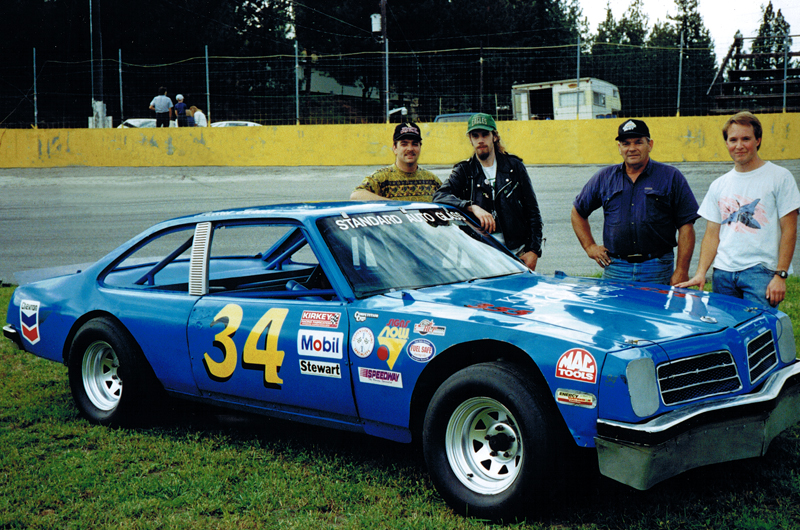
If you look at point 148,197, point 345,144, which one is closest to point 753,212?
point 345,144

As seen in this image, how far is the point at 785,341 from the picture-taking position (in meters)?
3.52

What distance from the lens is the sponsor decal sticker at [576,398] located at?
2.75 metres

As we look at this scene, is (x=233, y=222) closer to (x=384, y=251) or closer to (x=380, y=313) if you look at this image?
(x=384, y=251)

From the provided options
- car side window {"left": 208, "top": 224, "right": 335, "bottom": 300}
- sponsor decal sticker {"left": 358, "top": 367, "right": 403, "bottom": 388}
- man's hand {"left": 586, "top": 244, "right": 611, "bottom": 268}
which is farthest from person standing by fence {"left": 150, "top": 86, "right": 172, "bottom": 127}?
sponsor decal sticker {"left": 358, "top": 367, "right": 403, "bottom": 388}

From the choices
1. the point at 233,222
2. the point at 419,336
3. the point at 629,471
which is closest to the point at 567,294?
the point at 419,336

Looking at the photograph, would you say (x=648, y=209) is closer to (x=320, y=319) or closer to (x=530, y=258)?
(x=530, y=258)

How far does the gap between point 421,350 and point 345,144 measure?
13.4 metres

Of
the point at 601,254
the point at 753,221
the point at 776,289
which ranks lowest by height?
the point at 776,289

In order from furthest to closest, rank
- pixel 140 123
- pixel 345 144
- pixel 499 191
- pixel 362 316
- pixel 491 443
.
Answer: pixel 140 123 < pixel 345 144 < pixel 499 191 < pixel 362 316 < pixel 491 443

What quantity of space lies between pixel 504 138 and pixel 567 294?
12.5 metres

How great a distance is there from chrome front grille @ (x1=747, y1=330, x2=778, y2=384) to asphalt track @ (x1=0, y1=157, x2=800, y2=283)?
6.33m

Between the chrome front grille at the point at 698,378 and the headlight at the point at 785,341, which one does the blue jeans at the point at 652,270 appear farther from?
the chrome front grille at the point at 698,378

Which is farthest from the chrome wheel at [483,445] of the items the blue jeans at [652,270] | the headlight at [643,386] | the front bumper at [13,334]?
the front bumper at [13,334]

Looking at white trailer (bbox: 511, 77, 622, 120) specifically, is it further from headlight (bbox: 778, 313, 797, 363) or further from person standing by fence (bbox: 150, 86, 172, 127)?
headlight (bbox: 778, 313, 797, 363)
